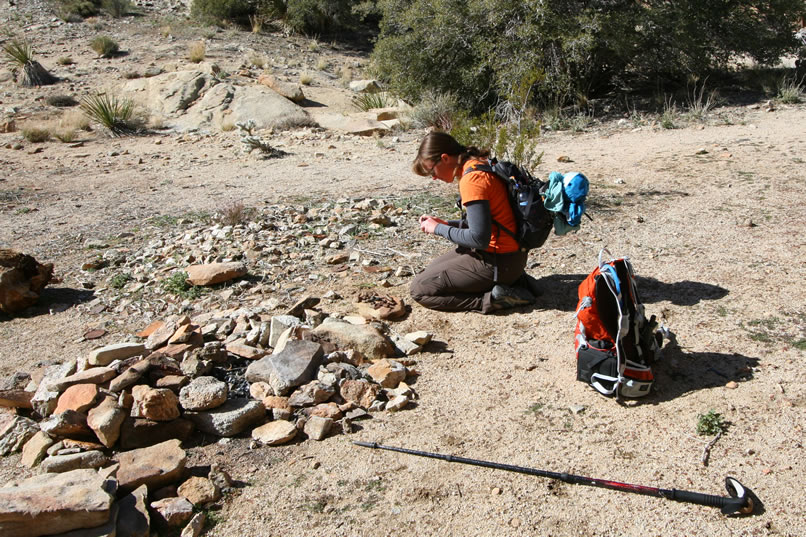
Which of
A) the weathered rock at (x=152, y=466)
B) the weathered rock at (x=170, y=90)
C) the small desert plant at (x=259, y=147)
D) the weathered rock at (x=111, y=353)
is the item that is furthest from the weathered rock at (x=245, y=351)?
the weathered rock at (x=170, y=90)

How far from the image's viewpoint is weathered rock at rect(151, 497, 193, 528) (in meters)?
2.46

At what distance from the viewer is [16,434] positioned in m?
3.00

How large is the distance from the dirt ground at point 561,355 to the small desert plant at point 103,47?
320 inches

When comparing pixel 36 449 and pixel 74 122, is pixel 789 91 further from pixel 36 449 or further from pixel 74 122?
pixel 74 122

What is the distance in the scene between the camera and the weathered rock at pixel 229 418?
303cm

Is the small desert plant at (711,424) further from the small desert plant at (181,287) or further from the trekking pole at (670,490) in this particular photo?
the small desert plant at (181,287)

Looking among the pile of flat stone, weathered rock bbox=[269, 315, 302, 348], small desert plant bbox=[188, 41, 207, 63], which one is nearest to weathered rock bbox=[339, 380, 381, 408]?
the pile of flat stone

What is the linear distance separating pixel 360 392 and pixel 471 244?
1167mm

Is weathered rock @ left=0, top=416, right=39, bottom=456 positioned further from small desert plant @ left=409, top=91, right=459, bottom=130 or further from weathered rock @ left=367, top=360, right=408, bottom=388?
small desert plant @ left=409, top=91, right=459, bottom=130

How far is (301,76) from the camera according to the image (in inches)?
584

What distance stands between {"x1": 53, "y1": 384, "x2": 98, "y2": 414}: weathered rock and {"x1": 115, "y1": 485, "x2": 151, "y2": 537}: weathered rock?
2.16 ft

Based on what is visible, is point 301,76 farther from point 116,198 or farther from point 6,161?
point 116,198

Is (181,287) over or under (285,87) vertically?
under

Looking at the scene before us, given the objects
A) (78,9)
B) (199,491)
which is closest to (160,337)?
(199,491)
